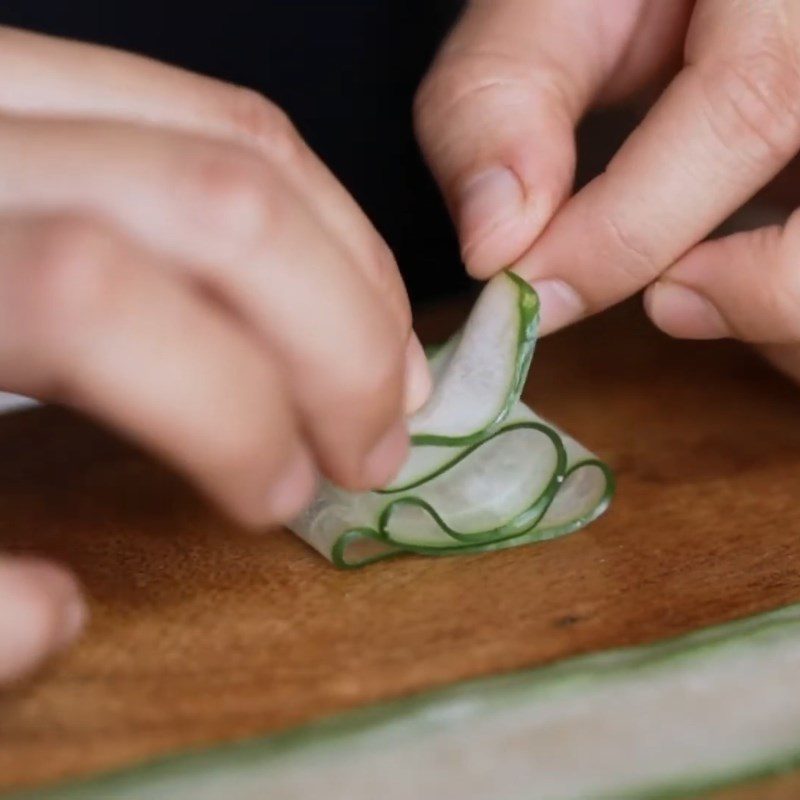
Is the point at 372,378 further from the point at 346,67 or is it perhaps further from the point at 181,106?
the point at 346,67

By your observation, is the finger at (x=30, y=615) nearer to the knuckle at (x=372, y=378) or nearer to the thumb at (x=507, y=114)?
the knuckle at (x=372, y=378)

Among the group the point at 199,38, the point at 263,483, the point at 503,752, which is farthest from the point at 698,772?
the point at 199,38

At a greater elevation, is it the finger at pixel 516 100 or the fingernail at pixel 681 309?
the finger at pixel 516 100

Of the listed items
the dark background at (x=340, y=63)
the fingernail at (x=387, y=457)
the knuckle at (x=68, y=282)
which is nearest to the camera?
the knuckle at (x=68, y=282)

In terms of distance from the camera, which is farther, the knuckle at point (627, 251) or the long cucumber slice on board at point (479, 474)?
the knuckle at point (627, 251)

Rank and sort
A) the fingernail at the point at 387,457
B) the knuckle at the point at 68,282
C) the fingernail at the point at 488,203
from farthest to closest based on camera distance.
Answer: the fingernail at the point at 488,203, the fingernail at the point at 387,457, the knuckle at the point at 68,282

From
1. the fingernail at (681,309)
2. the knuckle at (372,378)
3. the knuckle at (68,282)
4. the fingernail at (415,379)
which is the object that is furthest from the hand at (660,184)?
the knuckle at (68,282)

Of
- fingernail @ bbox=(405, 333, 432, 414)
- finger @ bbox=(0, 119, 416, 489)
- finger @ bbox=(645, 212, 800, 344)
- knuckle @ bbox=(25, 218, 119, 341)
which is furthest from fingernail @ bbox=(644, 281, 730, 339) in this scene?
knuckle @ bbox=(25, 218, 119, 341)

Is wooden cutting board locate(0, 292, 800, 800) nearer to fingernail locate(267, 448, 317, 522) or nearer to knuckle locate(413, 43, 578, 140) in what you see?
fingernail locate(267, 448, 317, 522)

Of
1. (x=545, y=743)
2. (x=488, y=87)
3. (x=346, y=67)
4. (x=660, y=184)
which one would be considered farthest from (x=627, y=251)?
(x=346, y=67)
